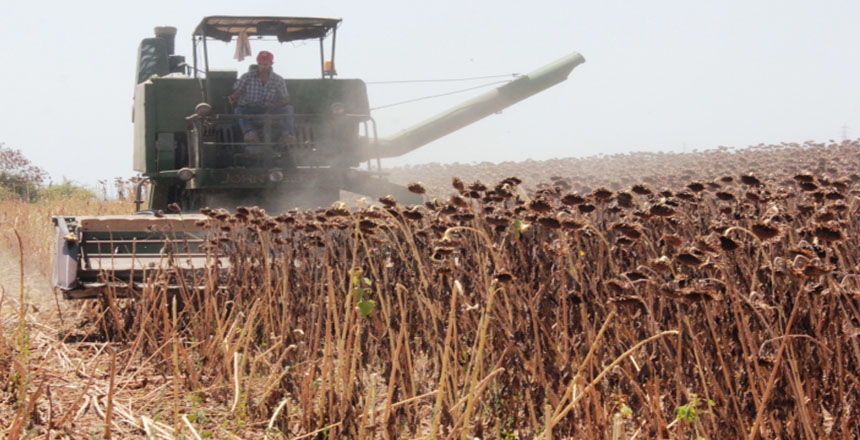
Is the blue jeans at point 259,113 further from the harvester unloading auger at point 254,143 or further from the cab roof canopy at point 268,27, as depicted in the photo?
the cab roof canopy at point 268,27

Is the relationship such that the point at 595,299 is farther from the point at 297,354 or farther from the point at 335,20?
the point at 335,20

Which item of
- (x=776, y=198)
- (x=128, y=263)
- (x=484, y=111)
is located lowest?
(x=128, y=263)

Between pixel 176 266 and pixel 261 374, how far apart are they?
963 millimetres

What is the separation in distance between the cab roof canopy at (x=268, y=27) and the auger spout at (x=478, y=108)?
361cm

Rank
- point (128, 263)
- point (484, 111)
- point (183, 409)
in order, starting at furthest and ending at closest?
point (484, 111) < point (128, 263) < point (183, 409)

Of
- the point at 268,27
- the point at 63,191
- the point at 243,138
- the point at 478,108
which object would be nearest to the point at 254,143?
the point at 243,138

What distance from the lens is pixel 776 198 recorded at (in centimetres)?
457

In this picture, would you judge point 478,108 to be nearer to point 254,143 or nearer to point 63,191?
point 254,143

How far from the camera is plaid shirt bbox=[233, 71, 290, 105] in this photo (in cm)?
1063

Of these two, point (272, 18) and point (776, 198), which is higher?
point (272, 18)

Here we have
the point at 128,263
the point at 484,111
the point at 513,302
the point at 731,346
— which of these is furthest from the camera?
the point at 484,111

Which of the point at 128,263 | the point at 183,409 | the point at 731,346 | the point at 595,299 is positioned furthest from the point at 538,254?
the point at 128,263

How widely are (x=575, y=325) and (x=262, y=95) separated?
24.0ft

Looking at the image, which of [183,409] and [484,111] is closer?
[183,409]
